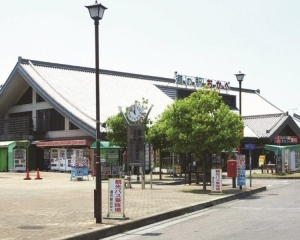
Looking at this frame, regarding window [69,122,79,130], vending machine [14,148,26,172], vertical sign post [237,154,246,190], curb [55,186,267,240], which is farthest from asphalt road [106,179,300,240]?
vending machine [14,148,26,172]

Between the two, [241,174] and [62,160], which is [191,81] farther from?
[241,174]

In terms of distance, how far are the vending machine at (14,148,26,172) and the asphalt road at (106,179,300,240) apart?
29.2m

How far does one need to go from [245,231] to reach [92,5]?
6.57 m

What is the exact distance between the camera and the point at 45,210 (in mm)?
14875

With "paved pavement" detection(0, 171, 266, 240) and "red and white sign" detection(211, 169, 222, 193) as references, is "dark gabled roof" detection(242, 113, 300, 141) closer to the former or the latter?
"red and white sign" detection(211, 169, 222, 193)

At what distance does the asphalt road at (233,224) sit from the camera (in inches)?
431

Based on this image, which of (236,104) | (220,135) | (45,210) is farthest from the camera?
(236,104)

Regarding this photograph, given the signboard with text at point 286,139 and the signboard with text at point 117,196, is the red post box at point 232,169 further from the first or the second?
the signboard with text at point 286,139

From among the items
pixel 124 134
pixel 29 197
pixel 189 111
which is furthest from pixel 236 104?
pixel 29 197

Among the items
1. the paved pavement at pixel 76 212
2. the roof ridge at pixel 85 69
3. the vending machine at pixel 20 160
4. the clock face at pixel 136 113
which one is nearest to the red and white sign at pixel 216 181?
the paved pavement at pixel 76 212

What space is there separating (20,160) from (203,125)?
25633 mm

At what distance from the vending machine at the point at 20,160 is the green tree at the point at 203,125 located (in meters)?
23.5

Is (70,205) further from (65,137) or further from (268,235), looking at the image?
(65,137)

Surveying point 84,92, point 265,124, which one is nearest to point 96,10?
point 84,92
